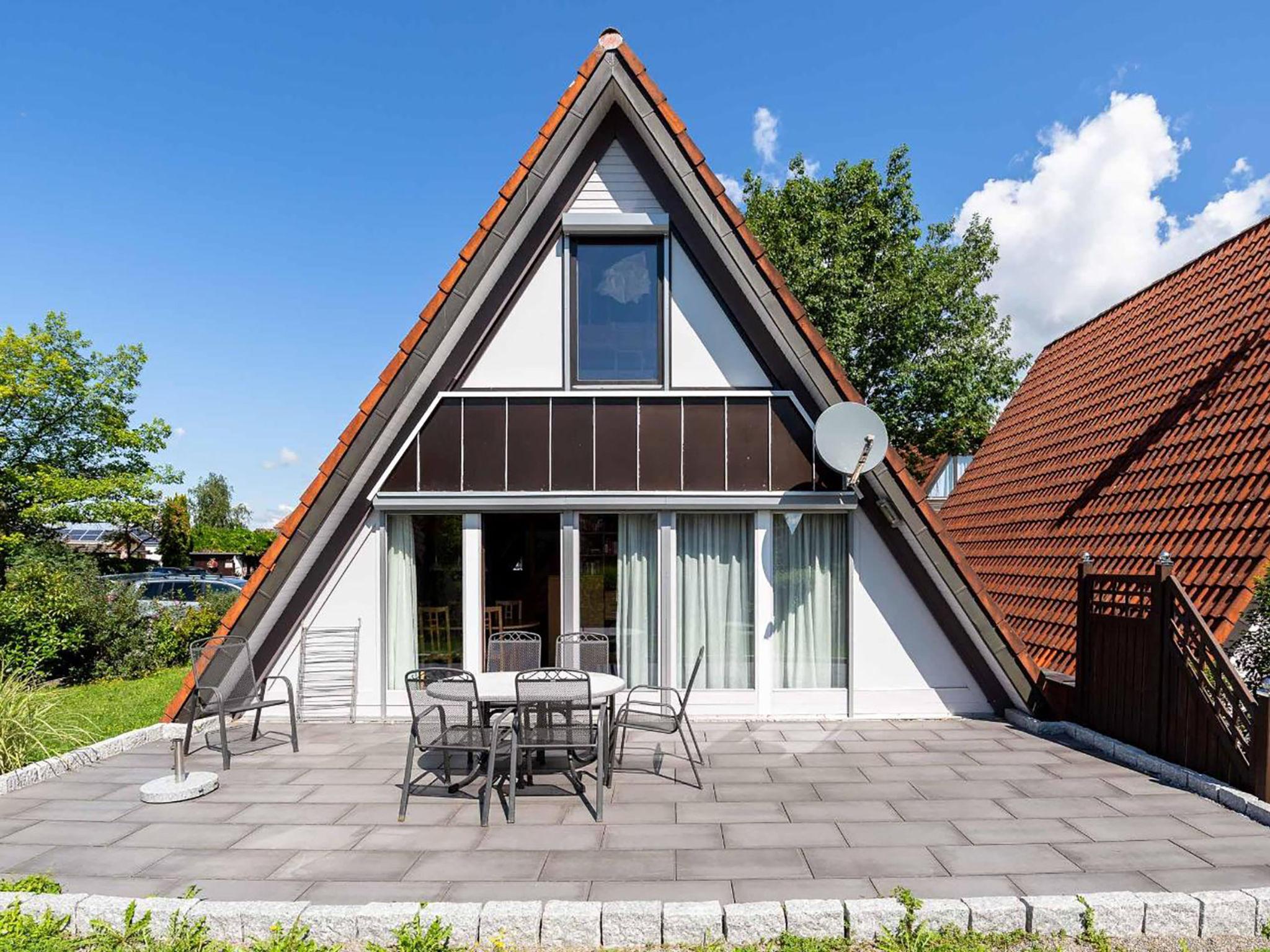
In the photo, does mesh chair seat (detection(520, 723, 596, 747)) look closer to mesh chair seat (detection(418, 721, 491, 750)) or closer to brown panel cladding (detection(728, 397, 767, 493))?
mesh chair seat (detection(418, 721, 491, 750))

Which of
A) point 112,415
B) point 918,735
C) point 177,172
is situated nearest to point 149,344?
point 112,415

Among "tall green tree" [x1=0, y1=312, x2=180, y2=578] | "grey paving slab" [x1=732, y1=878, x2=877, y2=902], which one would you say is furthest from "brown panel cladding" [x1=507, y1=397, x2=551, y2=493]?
"tall green tree" [x1=0, y1=312, x2=180, y2=578]

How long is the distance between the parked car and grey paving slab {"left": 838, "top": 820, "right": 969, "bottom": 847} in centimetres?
1457

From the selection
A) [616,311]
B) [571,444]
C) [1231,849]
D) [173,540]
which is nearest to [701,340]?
[616,311]

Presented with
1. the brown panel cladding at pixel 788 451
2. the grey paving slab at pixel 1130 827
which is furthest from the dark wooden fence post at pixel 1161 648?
the brown panel cladding at pixel 788 451

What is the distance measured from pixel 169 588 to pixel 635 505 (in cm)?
1807

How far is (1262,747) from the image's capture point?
518 centimetres

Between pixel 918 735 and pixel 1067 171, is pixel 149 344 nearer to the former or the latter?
pixel 918 735

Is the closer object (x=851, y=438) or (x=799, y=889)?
(x=799, y=889)

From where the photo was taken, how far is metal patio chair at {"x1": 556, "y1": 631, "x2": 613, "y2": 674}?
7.02 metres

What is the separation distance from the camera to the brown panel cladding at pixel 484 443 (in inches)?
306

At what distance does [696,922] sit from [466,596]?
486cm

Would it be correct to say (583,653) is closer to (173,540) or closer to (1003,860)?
(1003,860)

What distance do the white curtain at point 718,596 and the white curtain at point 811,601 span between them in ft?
1.12
